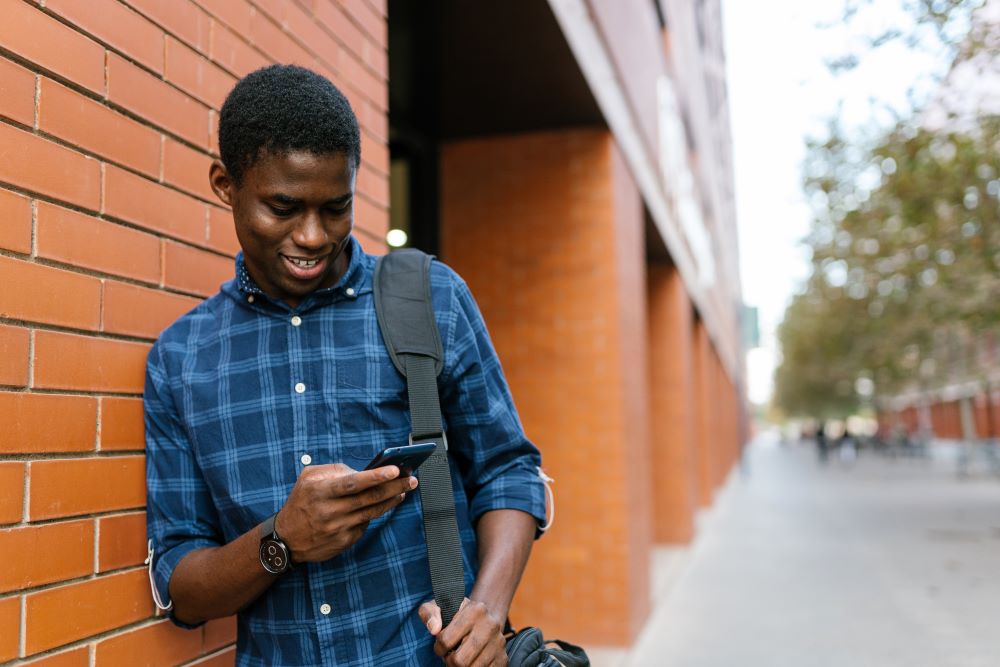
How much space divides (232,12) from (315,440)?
126 cm

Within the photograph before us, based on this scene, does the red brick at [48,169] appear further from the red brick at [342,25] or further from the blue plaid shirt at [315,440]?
the red brick at [342,25]

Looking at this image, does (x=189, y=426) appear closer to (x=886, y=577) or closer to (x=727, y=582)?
(x=727, y=582)

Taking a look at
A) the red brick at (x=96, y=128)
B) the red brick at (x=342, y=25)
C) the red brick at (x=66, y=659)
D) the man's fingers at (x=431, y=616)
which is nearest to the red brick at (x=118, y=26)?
the red brick at (x=96, y=128)

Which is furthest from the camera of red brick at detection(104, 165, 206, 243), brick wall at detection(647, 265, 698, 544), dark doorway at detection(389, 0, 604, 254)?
brick wall at detection(647, 265, 698, 544)

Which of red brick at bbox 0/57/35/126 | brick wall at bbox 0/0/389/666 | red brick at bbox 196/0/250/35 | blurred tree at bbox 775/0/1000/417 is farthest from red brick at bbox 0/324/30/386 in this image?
blurred tree at bbox 775/0/1000/417

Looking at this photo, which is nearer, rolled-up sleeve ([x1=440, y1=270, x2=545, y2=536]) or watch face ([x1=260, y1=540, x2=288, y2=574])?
watch face ([x1=260, y1=540, x2=288, y2=574])

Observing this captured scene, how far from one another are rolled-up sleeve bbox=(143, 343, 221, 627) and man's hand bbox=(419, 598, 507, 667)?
56 centimetres

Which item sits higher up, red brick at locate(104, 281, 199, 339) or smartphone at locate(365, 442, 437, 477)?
red brick at locate(104, 281, 199, 339)

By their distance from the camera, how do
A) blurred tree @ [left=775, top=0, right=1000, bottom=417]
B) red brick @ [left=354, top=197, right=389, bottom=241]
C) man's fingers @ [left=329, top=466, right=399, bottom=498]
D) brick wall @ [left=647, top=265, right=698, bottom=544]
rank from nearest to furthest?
man's fingers @ [left=329, top=466, right=399, bottom=498]
red brick @ [left=354, top=197, right=389, bottom=241]
blurred tree @ [left=775, top=0, right=1000, bottom=417]
brick wall @ [left=647, top=265, right=698, bottom=544]

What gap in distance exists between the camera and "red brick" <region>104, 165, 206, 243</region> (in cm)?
192

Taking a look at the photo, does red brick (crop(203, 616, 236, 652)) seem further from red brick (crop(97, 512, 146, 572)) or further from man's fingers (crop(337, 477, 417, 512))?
man's fingers (crop(337, 477, 417, 512))

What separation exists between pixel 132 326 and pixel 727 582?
29.0 feet

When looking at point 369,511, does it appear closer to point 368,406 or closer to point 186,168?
point 368,406

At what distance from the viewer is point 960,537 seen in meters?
13.8
